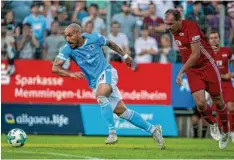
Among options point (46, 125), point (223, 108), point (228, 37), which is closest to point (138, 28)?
point (228, 37)

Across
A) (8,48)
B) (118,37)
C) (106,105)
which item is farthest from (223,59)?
(8,48)

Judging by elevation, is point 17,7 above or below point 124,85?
above

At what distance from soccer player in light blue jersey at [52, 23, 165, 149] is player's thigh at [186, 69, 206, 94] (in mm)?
1226

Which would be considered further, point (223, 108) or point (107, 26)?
point (107, 26)

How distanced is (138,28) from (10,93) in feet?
13.0

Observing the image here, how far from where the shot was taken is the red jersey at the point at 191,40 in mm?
13156

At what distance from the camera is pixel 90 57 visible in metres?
13.4

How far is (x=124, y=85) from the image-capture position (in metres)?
19.7

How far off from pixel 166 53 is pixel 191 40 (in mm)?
6539

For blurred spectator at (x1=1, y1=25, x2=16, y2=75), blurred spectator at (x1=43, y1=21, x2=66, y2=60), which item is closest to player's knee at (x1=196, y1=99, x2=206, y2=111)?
blurred spectator at (x1=43, y1=21, x2=66, y2=60)

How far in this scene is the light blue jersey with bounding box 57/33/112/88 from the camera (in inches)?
523

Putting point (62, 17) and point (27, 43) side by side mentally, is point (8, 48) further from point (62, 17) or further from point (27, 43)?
point (62, 17)

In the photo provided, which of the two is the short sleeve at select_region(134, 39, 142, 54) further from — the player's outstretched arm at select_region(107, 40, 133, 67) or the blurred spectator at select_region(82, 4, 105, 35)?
the player's outstretched arm at select_region(107, 40, 133, 67)

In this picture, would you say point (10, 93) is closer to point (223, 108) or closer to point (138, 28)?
point (138, 28)
